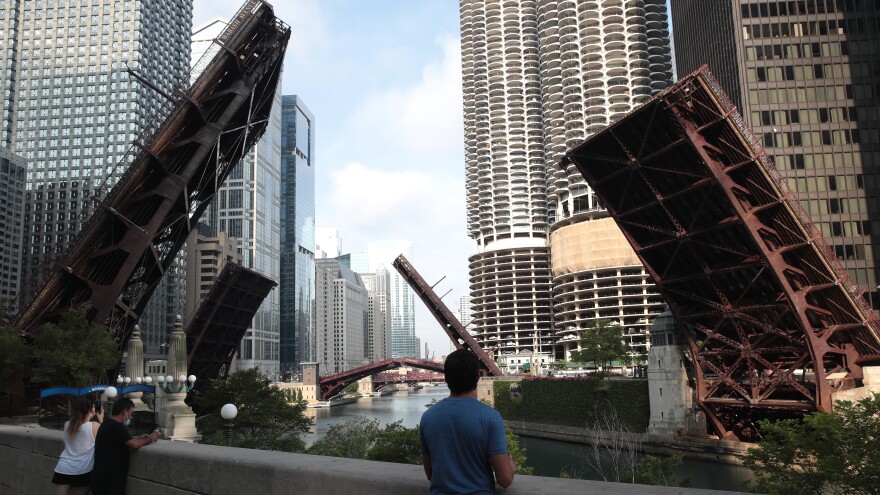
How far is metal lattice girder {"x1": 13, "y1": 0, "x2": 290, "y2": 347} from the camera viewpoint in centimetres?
3145

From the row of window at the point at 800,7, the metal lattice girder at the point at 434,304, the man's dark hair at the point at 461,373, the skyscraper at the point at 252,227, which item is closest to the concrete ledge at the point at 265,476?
the man's dark hair at the point at 461,373

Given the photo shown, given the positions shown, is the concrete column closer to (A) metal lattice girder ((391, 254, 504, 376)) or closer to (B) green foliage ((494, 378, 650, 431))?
(B) green foliage ((494, 378, 650, 431))

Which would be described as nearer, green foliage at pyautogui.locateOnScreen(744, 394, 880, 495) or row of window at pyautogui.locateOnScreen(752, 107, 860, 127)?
green foliage at pyautogui.locateOnScreen(744, 394, 880, 495)

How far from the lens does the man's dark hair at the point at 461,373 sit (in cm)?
470

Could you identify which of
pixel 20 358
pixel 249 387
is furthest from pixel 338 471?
pixel 249 387

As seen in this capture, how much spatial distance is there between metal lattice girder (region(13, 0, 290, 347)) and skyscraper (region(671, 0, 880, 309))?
47.6 meters

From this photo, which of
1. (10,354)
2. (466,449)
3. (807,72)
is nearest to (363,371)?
(807,72)

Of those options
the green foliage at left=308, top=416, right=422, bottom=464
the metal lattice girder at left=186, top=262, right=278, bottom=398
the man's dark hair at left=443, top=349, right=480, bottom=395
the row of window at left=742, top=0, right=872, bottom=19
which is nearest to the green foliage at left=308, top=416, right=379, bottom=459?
the green foliage at left=308, top=416, right=422, bottom=464

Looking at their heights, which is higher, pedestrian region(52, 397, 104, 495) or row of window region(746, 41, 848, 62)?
row of window region(746, 41, 848, 62)

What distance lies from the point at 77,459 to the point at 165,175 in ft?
87.9

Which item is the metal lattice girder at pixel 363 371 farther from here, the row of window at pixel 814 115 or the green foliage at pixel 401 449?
the green foliage at pixel 401 449

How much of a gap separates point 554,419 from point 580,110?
226ft

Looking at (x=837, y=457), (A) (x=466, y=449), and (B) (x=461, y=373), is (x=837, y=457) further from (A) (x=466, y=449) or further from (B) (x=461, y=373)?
(A) (x=466, y=449)

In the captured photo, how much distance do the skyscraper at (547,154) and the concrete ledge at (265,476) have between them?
9881 cm
